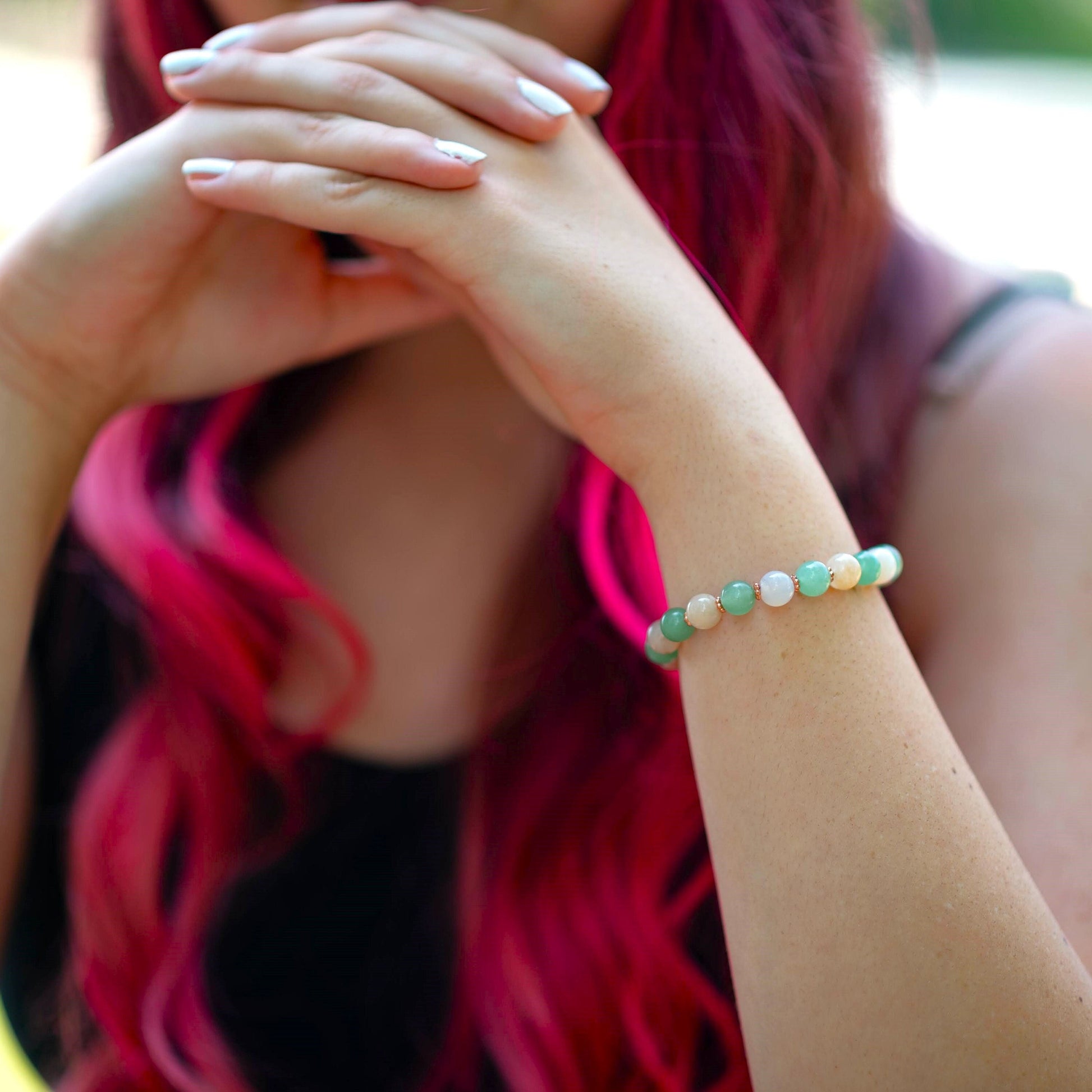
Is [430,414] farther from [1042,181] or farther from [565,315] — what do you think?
[1042,181]

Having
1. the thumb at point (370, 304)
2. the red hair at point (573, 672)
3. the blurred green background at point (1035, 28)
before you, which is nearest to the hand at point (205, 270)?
the thumb at point (370, 304)

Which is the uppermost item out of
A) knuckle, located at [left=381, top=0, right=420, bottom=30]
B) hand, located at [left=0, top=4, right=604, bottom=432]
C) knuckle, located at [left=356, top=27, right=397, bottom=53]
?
knuckle, located at [left=381, top=0, right=420, bottom=30]

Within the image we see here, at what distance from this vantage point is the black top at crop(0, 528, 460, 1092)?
115 cm

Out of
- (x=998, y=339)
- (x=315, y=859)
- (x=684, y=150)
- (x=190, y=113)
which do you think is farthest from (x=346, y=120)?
(x=315, y=859)

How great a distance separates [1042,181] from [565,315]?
7578mm

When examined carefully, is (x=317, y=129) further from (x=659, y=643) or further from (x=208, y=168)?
(x=659, y=643)

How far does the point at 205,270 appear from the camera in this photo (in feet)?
3.25

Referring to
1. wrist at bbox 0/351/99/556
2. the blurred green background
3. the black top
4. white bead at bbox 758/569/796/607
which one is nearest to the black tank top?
the black top

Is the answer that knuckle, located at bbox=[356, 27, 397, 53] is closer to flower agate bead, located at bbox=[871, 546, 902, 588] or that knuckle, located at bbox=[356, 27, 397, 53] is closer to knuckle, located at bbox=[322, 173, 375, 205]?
knuckle, located at bbox=[322, 173, 375, 205]

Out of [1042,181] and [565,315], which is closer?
[565,315]

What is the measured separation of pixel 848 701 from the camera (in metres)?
0.72

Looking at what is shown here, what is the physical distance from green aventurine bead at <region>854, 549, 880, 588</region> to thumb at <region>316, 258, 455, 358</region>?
49cm

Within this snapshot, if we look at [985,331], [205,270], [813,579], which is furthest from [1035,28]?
[813,579]

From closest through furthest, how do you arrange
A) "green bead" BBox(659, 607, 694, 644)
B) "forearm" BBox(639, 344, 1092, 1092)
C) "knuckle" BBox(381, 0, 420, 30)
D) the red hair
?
"forearm" BBox(639, 344, 1092, 1092) < "green bead" BBox(659, 607, 694, 644) < "knuckle" BBox(381, 0, 420, 30) < the red hair
